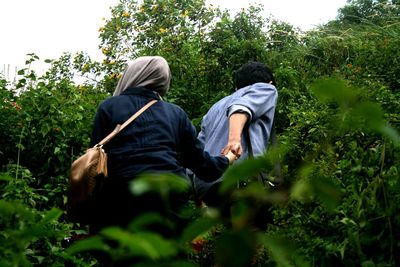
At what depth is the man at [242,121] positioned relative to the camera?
12.4 ft

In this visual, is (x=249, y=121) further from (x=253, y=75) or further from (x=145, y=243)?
(x=145, y=243)

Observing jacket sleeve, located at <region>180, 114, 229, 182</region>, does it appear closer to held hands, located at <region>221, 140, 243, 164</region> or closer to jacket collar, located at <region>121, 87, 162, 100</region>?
jacket collar, located at <region>121, 87, 162, 100</region>

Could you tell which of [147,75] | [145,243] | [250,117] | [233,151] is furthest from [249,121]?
[145,243]

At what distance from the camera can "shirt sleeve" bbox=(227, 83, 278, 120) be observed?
3.90 metres

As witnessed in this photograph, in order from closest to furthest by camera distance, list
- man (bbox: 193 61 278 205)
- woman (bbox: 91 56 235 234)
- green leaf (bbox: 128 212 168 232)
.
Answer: green leaf (bbox: 128 212 168 232) → woman (bbox: 91 56 235 234) → man (bbox: 193 61 278 205)

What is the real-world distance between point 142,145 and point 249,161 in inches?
89.7

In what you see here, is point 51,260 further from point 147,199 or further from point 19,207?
point 19,207

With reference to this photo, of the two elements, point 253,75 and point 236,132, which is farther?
point 253,75

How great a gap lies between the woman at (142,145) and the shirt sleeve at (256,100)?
1.83ft

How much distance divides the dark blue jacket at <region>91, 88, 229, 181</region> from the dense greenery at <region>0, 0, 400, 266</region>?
0.39 metres

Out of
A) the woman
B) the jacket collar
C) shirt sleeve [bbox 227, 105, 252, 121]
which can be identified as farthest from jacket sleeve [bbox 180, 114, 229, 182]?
shirt sleeve [bbox 227, 105, 252, 121]

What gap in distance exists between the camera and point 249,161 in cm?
73

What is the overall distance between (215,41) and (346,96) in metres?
8.07

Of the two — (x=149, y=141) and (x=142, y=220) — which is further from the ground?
(x=142, y=220)
